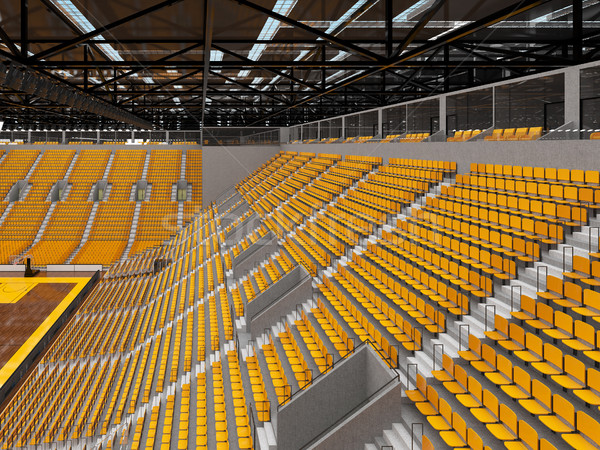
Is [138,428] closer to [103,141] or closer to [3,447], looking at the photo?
[3,447]

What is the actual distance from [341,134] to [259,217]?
767 centimetres

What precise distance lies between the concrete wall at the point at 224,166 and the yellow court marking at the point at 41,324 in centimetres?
1080

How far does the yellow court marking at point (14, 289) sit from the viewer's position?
66.5 feet

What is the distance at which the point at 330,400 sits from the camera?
716 centimetres

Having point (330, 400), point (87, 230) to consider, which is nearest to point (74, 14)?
point (330, 400)

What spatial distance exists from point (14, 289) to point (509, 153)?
19129 millimetres

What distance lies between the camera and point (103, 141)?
36938mm

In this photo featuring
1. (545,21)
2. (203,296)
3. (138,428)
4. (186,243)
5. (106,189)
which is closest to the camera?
(138,428)

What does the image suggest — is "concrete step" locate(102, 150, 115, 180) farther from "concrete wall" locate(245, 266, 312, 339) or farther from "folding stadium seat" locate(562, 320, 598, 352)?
"folding stadium seat" locate(562, 320, 598, 352)

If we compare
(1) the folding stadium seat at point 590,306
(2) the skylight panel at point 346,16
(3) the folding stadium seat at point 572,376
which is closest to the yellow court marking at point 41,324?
(2) the skylight panel at point 346,16

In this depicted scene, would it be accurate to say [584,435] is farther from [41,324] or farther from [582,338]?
[41,324]

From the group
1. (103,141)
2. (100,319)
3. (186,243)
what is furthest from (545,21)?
(103,141)

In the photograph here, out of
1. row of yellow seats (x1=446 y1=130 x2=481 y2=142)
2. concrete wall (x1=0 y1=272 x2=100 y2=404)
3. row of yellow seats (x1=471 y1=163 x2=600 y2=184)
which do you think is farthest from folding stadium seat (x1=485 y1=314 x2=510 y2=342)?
concrete wall (x1=0 y1=272 x2=100 y2=404)

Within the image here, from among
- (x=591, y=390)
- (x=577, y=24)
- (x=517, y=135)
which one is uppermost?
(x=577, y=24)
